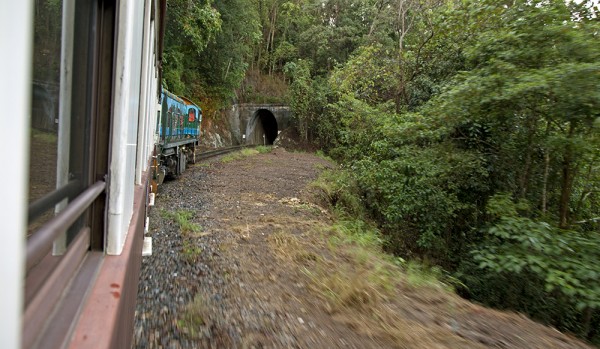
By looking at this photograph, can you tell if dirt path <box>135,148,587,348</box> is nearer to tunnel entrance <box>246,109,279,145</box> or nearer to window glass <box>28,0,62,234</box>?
window glass <box>28,0,62,234</box>

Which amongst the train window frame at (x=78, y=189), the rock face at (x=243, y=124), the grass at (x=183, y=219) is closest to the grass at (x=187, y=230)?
the grass at (x=183, y=219)

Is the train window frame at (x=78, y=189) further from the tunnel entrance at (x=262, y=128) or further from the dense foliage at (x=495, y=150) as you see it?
the tunnel entrance at (x=262, y=128)

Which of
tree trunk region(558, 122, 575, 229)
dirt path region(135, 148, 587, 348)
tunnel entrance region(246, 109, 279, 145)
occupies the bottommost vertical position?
dirt path region(135, 148, 587, 348)

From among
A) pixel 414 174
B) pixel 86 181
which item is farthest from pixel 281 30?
pixel 86 181

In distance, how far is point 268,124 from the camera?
4534 centimetres

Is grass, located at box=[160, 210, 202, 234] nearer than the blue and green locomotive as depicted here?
Yes

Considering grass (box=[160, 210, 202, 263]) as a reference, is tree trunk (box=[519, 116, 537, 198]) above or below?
above

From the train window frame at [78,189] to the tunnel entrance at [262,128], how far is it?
124ft

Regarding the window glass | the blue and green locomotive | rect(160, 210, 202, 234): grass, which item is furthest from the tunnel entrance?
the window glass

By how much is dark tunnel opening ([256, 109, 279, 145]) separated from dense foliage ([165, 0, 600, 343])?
2466 centimetres

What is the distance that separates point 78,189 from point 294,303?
3.26 metres

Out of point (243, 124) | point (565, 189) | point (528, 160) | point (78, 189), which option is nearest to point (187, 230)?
point (78, 189)

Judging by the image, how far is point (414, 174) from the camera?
35.5ft

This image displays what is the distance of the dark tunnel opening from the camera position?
4138cm
